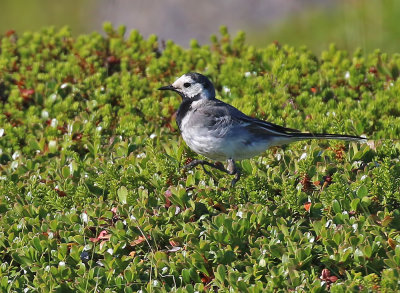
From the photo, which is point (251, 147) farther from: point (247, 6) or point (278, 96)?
point (247, 6)

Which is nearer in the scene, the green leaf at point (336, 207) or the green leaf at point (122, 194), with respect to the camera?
the green leaf at point (336, 207)

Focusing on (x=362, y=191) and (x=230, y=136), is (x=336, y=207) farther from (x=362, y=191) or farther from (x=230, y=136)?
(x=230, y=136)

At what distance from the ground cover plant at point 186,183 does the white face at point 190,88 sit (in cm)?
63

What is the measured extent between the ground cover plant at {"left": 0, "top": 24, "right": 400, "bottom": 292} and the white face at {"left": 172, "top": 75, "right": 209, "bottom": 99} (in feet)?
2.08

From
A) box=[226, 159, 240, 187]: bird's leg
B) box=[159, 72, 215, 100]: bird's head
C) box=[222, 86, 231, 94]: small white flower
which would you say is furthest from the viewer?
box=[222, 86, 231, 94]: small white flower

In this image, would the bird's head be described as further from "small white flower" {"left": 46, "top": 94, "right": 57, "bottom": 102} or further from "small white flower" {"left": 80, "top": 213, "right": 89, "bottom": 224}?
"small white flower" {"left": 46, "top": 94, "right": 57, "bottom": 102}

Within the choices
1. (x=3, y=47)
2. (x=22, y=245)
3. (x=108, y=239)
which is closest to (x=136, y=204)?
(x=108, y=239)

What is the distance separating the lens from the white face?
8422 millimetres

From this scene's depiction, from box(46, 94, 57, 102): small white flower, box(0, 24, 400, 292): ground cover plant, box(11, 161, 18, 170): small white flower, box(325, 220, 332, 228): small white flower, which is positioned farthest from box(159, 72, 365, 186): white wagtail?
box(46, 94, 57, 102): small white flower

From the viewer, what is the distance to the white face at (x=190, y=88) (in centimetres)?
842

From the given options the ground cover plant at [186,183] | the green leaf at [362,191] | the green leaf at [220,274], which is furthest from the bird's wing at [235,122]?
the green leaf at [220,274]

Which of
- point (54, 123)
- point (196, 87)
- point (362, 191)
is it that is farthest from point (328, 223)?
point (54, 123)

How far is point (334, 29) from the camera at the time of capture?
14109mm

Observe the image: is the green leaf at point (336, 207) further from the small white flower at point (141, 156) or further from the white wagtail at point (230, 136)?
the small white flower at point (141, 156)
